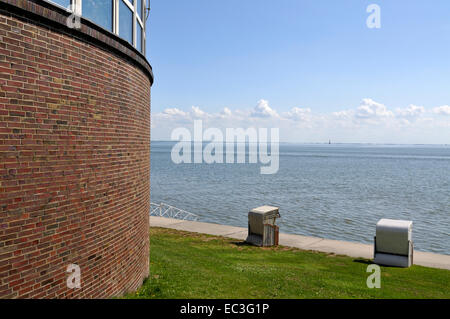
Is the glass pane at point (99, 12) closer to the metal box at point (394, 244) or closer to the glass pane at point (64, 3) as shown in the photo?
the glass pane at point (64, 3)

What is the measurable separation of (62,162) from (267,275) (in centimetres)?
723

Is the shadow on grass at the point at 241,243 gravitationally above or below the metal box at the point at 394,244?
below

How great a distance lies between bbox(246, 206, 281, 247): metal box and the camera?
17016 mm

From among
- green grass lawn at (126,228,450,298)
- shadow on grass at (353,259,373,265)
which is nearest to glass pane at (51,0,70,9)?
green grass lawn at (126,228,450,298)

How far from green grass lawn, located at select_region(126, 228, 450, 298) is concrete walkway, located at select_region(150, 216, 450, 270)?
1031 mm

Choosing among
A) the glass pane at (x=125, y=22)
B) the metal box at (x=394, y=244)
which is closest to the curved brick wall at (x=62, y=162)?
the glass pane at (x=125, y=22)

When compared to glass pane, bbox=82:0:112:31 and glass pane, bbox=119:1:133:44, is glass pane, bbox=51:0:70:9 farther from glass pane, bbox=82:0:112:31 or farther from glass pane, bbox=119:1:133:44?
glass pane, bbox=119:1:133:44

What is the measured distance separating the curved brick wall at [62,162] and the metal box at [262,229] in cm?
985

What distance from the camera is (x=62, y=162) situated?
550 centimetres

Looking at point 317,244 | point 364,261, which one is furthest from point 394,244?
point 317,244

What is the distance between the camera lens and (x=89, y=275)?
6.23m

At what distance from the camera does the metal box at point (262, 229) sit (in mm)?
17016
